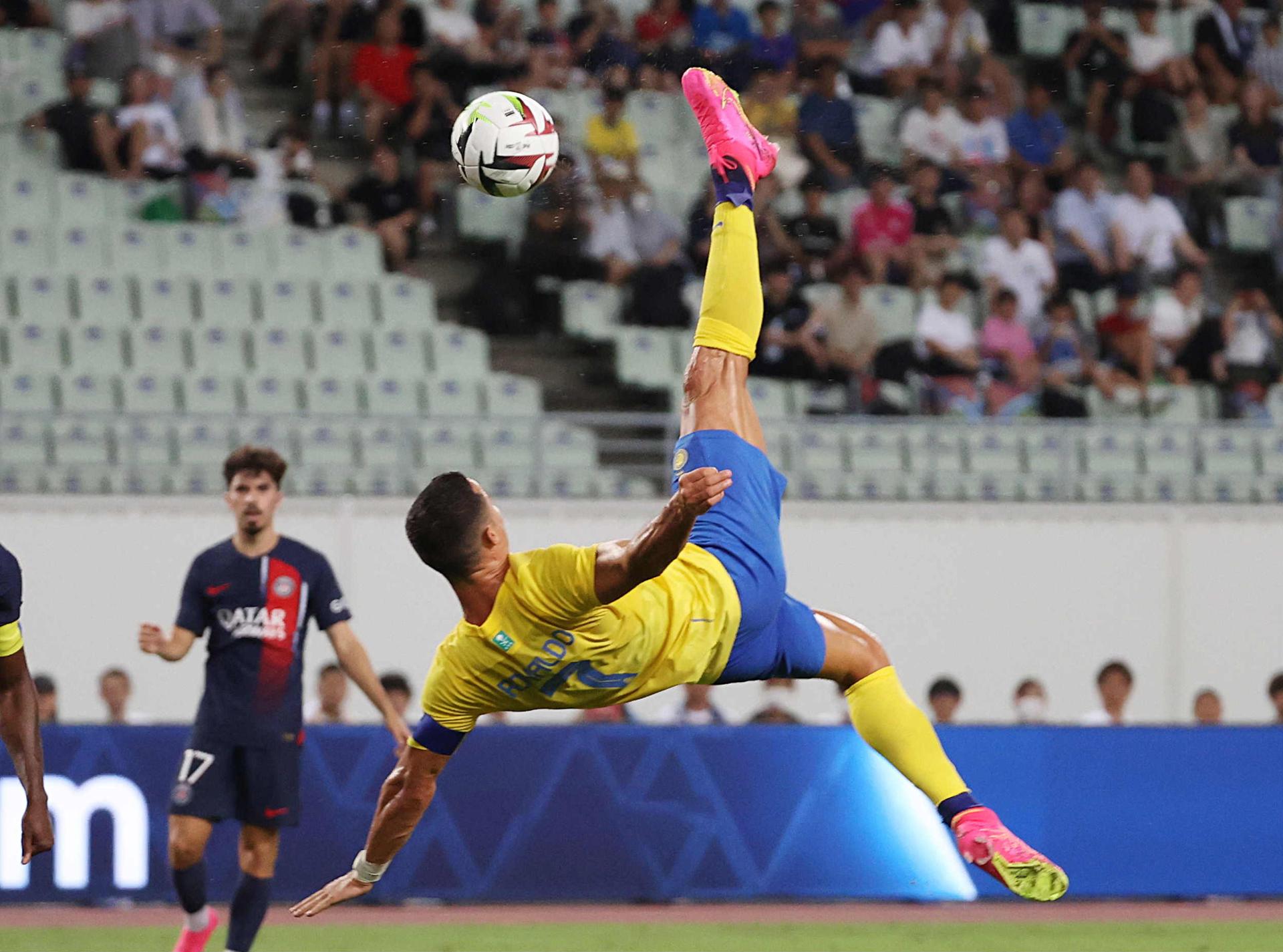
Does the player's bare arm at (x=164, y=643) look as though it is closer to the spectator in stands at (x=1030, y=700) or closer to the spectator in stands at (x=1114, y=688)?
the spectator in stands at (x=1114, y=688)

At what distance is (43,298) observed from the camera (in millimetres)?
13906

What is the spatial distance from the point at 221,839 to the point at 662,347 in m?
5.81

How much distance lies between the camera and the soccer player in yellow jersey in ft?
18.6

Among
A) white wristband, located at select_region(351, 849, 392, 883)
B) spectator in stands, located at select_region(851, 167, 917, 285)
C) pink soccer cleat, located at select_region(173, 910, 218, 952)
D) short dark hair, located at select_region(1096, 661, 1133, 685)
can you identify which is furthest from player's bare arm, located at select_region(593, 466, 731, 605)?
spectator in stands, located at select_region(851, 167, 917, 285)

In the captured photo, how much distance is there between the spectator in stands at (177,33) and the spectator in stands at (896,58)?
5.51 meters

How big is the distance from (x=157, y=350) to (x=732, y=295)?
8.19 meters

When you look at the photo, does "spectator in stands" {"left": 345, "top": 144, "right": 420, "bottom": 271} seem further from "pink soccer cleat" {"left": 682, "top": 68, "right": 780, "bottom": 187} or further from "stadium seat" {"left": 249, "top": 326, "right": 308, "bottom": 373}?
"pink soccer cleat" {"left": 682, "top": 68, "right": 780, "bottom": 187}

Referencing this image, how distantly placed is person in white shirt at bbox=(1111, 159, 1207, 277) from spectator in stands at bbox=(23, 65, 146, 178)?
7985 mm

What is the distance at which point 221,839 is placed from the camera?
34.2 ft

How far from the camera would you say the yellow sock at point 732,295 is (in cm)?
663

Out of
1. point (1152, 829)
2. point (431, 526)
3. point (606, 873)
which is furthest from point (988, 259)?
point (431, 526)

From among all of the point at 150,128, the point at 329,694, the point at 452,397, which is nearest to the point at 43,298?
the point at 150,128

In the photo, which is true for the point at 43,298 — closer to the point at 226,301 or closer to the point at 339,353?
the point at 226,301

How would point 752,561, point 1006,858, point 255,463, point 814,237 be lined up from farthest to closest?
point 814,237
point 255,463
point 752,561
point 1006,858
